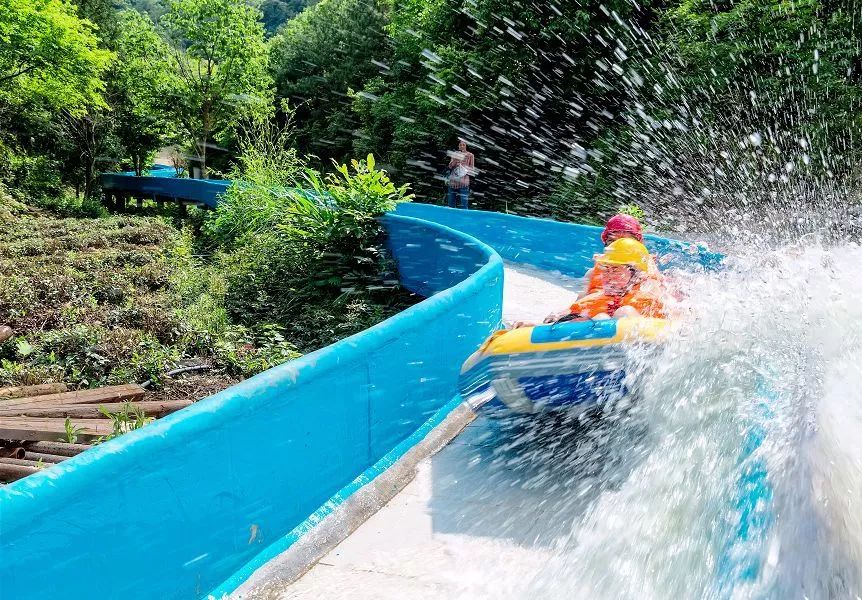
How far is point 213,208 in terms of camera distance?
23.9 m

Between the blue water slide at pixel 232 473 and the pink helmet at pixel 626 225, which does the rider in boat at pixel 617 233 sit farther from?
the blue water slide at pixel 232 473

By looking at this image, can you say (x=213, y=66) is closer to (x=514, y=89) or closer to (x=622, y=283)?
(x=514, y=89)

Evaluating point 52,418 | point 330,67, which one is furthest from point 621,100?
point 330,67

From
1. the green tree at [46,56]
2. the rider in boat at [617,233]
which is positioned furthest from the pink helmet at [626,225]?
the green tree at [46,56]

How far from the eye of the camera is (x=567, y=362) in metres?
3.96

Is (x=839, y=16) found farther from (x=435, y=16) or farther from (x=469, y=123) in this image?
(x=435, y=16)

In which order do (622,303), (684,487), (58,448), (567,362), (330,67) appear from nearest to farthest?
(684,487)
(567,362)
(622,303)
(58,448)
(330,67)

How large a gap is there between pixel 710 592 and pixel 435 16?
25145 millimetres

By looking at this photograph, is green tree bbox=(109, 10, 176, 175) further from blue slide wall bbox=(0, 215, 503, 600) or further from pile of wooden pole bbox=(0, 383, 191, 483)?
blue slide wall bbox=(0, 215, 503, 600)

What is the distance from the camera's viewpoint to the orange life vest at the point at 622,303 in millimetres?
4461

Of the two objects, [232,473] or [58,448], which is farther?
[58,448]

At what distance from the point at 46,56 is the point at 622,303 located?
79.7 feet

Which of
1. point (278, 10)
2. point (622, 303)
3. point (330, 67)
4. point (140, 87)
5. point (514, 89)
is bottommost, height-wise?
point (622, 303)

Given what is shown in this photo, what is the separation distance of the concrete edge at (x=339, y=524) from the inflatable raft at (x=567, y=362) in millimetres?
667
